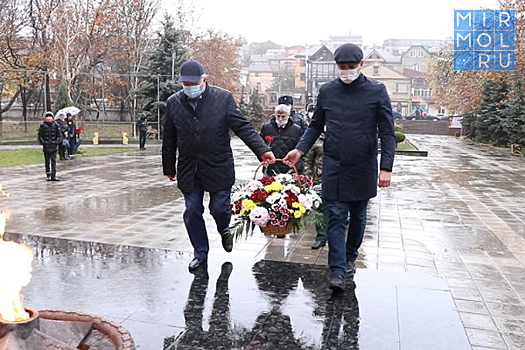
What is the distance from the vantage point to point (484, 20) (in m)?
29.2

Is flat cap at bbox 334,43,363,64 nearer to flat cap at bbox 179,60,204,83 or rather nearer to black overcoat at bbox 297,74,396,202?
black overcoat at bbox 297,74,396,202

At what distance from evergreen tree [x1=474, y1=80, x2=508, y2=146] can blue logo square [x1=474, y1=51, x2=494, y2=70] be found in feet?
8.43

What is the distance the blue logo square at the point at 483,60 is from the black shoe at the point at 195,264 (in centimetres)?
2764

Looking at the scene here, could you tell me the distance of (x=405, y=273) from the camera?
5.30 metres

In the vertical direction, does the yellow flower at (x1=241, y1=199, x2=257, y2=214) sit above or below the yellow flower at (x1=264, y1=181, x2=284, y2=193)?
below

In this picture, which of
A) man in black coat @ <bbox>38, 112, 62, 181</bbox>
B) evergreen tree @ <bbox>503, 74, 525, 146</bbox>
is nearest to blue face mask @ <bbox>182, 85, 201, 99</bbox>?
man in black coat @ <bbox>38, 112, 62, 181</bbox>

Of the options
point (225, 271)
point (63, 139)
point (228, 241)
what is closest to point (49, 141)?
point (63, 139)

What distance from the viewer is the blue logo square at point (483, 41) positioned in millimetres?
28916

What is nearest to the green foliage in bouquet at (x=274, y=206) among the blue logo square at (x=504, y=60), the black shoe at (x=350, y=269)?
the black shoe at (x=350, y=269)

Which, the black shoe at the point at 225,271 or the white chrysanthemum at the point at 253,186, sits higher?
the white chrysanthemum at the point at 253,186

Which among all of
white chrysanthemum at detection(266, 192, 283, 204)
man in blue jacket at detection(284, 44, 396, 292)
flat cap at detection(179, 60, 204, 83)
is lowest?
white chrysanthemum at detection(266, 192, 283, 204)

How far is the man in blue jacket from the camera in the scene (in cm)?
460

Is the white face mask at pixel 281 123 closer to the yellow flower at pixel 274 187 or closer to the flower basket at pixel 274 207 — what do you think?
the flower basket at pixel 274 207

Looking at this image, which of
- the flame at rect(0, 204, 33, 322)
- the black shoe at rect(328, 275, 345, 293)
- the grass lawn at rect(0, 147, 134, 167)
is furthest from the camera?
the grass lawn at rect(0, 147, 134, 167)
